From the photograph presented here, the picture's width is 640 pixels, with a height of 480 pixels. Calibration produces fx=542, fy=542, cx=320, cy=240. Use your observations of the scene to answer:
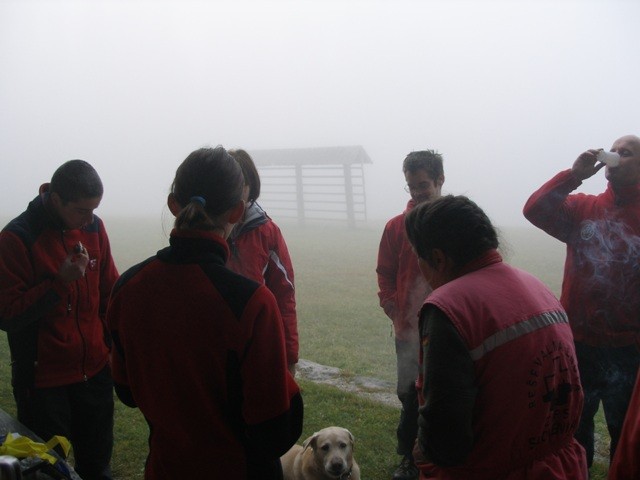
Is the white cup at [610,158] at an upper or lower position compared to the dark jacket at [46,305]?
upper

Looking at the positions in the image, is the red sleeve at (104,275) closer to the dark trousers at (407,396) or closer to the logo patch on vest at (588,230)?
the dark trousers at (407,396)

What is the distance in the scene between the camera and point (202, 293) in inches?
50.7

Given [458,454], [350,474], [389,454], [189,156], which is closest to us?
[458,454]

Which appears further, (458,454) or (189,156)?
(189,156)

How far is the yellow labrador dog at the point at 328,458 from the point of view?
263 centimetres

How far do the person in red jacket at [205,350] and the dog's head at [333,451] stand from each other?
51.1 inches

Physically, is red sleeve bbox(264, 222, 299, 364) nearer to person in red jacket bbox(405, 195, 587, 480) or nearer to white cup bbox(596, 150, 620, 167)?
person in red jacket bbox(405, 195, 587, 480)

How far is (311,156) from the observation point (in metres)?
16.5

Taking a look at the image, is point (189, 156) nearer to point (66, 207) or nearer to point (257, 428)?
point (257, 428)

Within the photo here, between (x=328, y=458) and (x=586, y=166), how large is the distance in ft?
6.26

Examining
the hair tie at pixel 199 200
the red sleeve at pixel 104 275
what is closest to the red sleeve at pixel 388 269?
the red sleeve at pixel 104 275

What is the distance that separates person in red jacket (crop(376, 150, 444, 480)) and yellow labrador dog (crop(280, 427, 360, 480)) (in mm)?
352

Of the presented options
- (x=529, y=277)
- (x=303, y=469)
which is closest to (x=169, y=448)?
(x=529, y=277)

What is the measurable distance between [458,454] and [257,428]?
48 centimetres
